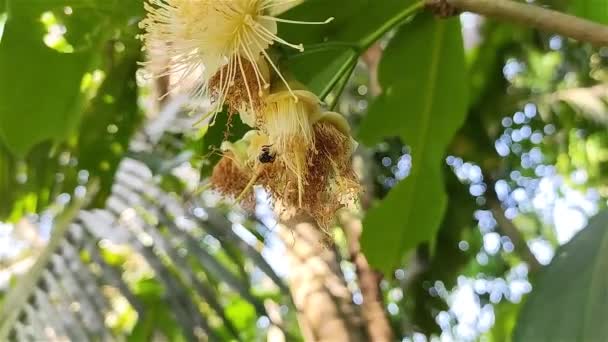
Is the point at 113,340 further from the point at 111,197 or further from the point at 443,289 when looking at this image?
the point at 443,289

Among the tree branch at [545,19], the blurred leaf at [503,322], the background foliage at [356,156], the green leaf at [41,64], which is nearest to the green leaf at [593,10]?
the background foliage at [356,156]

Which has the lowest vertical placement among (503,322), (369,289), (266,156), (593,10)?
(503,322)

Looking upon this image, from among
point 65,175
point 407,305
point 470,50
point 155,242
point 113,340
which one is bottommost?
point 407,305

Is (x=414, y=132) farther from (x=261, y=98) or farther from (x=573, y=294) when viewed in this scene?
(x=261, y=98)

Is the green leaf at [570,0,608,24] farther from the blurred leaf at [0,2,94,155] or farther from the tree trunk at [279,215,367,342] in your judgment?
the blurred leaf at [0,2,94,155]

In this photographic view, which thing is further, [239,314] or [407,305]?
[239,314]

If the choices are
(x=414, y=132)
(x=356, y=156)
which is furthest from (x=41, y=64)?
(x=356, y=156)

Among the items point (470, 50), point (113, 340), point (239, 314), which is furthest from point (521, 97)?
point (113, 340)
